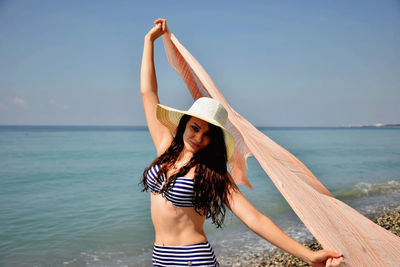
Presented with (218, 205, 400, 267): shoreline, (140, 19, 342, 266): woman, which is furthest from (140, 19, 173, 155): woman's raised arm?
(218, 205, 400, 267): shoreline

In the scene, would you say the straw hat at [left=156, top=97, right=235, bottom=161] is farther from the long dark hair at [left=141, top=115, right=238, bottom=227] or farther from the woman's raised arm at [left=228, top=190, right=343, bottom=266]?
the woman's raised arm at [left=228, top=190, right=343, bottom=266]

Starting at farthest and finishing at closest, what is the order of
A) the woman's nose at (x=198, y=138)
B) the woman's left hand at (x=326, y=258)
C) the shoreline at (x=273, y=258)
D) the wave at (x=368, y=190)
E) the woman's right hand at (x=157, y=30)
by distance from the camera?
1. the wave at (x=368, y=190)
2. the shoreline at (x=273, y=258)
3. the woman's right hand at (x=157, y=30)
4. the woman's nose at (x=198, y=138)
5. the woman's left hand at (x=326, y=258)

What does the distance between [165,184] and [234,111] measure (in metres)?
0.84

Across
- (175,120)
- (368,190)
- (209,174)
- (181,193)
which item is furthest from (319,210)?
(368,190)

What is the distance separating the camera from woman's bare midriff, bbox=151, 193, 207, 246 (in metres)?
2.55

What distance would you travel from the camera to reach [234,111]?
9.74 feet

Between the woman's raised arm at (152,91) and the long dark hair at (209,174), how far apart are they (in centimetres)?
32

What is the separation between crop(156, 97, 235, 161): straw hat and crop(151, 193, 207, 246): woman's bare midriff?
500 mm

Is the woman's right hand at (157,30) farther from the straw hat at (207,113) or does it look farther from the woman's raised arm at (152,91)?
the straw hat at (207,113)

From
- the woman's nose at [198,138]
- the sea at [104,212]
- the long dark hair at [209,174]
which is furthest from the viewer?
the sea at [104,212]

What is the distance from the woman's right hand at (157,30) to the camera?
10.8 ft

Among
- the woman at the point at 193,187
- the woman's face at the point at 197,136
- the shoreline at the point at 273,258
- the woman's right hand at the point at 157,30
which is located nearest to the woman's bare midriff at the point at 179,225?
the woman at the point at 193,187

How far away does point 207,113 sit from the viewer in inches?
98.9

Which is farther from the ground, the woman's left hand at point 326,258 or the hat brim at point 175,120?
the hat brim at point 175,120
